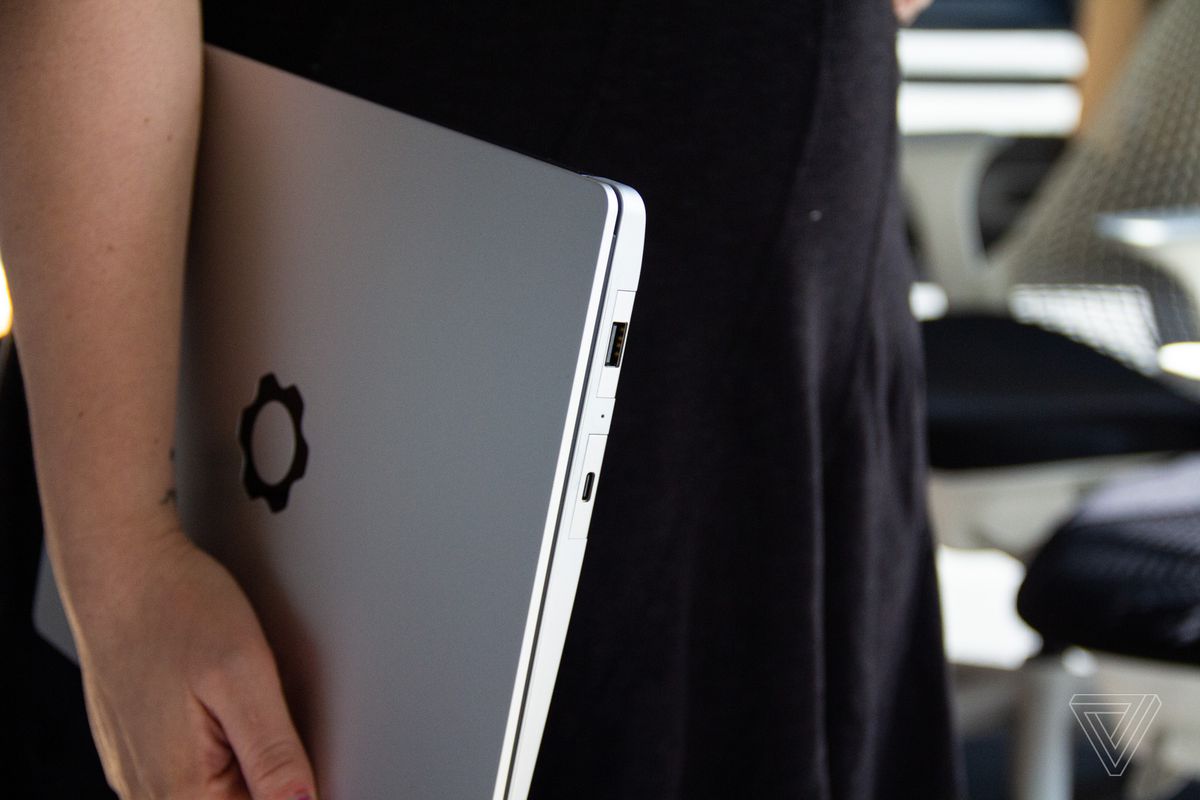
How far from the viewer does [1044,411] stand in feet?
4.12

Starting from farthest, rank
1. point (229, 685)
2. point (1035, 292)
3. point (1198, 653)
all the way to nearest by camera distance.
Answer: point (1035, 292) → point (1198, 653) → point (229, 685)

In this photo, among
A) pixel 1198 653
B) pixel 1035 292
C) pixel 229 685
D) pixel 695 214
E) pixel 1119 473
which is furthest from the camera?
pixel 1035 292

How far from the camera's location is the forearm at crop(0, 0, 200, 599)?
0.42m

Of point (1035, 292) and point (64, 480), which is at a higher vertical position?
point (1035, 292)

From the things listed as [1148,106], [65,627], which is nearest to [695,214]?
[65,627]

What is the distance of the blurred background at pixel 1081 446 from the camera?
0.91 metres

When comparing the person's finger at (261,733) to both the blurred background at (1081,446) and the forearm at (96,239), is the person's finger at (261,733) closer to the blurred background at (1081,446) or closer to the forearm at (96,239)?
the forearm at (96,239)

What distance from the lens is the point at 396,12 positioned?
50 centimetres

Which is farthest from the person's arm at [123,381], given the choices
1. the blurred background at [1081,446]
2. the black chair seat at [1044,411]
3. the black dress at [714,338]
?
the black chair seat at [1044,411]

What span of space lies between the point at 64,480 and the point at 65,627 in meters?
0.12

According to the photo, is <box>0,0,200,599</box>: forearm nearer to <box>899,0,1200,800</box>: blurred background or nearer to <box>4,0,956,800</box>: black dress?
<box>4,0,956,800</box>: black dress

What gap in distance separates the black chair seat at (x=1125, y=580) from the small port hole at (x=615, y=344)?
25.9 inches

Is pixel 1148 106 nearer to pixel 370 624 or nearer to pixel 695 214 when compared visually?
pixel 695 214

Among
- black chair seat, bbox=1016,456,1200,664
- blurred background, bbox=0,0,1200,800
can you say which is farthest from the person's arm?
black chair seat, bbox=1016,456,1200,664
